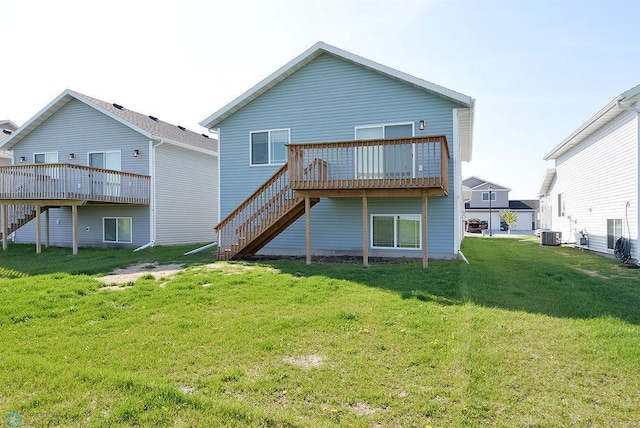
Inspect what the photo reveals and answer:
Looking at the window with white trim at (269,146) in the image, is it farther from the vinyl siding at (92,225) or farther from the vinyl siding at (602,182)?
the vinyl siding at (602,182)

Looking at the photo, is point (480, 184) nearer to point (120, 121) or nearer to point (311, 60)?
point (311, 60)

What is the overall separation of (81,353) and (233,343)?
1642 millimetres

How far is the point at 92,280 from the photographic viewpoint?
8.38 metres

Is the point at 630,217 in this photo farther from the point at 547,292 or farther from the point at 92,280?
the point at 92,280

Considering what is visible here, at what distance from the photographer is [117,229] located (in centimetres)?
1716

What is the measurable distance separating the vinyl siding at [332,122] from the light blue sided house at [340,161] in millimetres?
32

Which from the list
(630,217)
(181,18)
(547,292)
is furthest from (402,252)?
(181,18)

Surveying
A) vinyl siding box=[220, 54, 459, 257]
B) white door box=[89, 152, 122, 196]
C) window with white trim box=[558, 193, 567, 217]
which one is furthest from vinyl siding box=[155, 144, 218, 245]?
window with white trim box=[558, 193, 567, 217]

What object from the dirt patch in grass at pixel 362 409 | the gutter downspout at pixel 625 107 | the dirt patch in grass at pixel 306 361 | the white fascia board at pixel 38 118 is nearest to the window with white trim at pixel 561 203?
the gutter downspout at pixel 625 107

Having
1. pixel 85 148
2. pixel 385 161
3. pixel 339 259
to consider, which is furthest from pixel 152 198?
pixel 385 161

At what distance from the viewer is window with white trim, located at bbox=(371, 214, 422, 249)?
39.4 feet

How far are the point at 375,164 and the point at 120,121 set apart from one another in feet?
37.7

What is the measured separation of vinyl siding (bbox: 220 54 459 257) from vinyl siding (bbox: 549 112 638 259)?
4903 mm

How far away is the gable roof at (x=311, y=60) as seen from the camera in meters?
11.3
